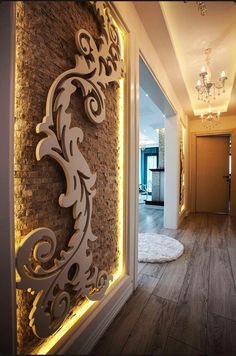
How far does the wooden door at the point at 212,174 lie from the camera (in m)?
5.43

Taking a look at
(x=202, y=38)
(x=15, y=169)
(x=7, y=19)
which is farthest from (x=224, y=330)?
(x=202, y=38)

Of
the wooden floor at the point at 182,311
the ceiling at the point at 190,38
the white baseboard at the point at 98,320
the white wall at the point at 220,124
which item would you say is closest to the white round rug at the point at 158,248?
the wooden floor at the point at 182,311

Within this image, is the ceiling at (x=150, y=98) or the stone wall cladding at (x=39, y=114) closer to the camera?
the stone wall cladding at (x=39, y=114)

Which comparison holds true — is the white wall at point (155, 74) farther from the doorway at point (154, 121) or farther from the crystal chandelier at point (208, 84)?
the crystal chandelier at point (208, 84)

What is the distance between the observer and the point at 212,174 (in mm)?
5492

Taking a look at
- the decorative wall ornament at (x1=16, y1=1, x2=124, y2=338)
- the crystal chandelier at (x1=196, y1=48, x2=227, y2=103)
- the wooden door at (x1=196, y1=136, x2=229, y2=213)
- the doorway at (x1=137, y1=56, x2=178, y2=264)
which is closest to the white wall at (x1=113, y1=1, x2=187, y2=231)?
the doorway at (x1=137, y1=56, x2=178, y2=264)

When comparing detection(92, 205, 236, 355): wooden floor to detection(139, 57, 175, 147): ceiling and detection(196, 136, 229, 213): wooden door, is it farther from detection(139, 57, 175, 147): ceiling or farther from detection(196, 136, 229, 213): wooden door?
detection(196, 136, 229, 213): wooden door

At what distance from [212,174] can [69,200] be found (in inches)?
210

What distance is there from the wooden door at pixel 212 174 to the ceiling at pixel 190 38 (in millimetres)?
2340

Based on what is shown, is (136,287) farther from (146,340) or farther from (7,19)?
(7,19)

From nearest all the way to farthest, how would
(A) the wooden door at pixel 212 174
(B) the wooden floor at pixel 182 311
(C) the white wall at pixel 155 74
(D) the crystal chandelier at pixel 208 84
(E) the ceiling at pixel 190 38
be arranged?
(B) the wooden floor at pixel 182 311 → (C) the white wall at pixel 155 74 → (E) the ceiling at pixel 190 38 → (D) the crystal chandelier at pixel 208 84 → (A) the wooden door at pixel 212 174

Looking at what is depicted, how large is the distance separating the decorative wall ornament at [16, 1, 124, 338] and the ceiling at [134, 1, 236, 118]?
1.36ft

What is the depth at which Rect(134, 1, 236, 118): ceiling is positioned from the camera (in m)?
1.74

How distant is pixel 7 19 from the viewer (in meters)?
0.78
